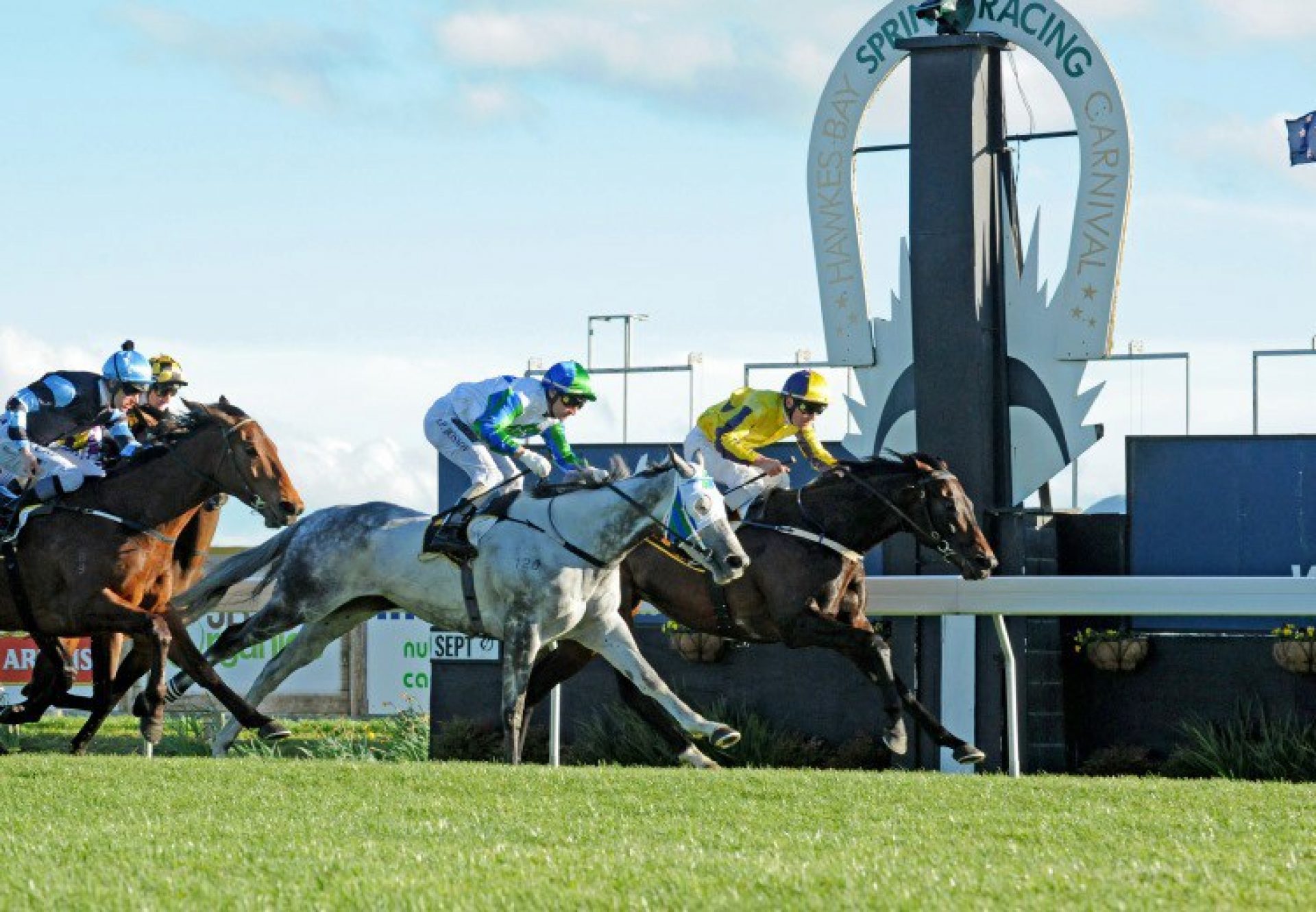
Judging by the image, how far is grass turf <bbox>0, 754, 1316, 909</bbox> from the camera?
5770 mm

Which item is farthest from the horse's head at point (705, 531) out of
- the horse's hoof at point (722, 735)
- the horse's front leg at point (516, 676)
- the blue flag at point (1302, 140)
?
the blue flag at point (1302, 140)

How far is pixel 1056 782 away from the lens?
8.87m

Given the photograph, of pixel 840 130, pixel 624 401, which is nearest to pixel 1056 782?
pixel 840 130

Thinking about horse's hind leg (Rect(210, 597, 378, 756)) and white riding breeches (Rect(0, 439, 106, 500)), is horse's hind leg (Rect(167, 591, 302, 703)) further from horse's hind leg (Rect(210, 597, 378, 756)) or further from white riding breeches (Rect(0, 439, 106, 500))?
white riding breeches (Rect(0, 439, 106, 500))

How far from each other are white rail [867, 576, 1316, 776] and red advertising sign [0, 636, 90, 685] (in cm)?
938

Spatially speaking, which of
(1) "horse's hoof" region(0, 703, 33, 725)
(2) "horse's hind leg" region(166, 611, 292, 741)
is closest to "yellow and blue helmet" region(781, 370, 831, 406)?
(2) "horse's hind leg" region(166, 611, 292, 741)

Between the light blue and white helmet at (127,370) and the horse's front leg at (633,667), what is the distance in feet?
8.98

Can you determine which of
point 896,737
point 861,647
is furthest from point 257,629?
point 896,737

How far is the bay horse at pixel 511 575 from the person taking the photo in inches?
400

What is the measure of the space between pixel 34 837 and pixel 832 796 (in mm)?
2882

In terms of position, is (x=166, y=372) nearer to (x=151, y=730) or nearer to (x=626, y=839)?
(x=151, y=730)

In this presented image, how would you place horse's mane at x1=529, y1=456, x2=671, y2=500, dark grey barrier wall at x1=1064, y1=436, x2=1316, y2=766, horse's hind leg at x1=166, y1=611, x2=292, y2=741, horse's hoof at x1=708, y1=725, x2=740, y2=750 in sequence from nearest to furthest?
horse's hoof at x1=708, y1=725, x2=740, y2=750
horse's hind leg at x1=166, y1=611, x2=292, y2=741
horse's mane at x1=529, y1=456, x2=671, y2=500
dark grey barrier wall at x1=1064, y1=436, x2=1316, y2=766

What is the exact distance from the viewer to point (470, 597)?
10789 mm

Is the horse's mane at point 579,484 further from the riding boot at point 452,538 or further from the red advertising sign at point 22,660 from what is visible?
the red advertising sign at point 22,660
